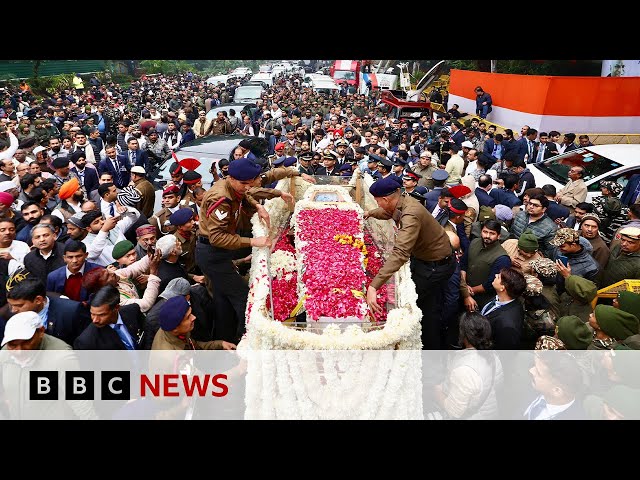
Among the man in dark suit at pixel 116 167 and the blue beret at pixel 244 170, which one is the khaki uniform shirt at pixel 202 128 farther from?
the blue beret at pixel 244 170

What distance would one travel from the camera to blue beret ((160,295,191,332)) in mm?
3418

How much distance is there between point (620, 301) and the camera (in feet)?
12.7

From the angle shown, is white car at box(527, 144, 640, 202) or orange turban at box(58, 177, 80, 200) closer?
orange turban at box(58, 177, 80, 200)

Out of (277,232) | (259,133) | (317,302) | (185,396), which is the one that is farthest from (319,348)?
(259,133)

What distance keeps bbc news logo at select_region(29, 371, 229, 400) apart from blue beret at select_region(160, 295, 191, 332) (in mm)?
381

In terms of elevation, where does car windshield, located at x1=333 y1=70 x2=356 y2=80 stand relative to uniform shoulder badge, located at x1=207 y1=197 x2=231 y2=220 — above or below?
above

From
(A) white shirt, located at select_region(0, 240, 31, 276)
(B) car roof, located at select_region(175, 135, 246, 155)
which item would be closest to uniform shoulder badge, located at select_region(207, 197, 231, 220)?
(A) white shirt, located at select_region(0, 240, 31, 276)

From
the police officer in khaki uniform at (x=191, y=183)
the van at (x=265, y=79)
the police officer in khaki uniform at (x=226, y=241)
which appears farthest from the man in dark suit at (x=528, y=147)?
the van at (x=265, y=79)

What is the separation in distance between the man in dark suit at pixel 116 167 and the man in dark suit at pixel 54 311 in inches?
218

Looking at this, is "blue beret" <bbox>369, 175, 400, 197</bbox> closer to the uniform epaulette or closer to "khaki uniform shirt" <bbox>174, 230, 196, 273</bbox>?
the uniform epaulette

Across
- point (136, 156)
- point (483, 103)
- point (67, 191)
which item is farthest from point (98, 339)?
point (483, 103)

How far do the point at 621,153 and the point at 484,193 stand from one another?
14.0 feet

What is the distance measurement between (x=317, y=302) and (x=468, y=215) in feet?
9.31

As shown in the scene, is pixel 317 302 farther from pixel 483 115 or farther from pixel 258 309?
pixel 483 115
